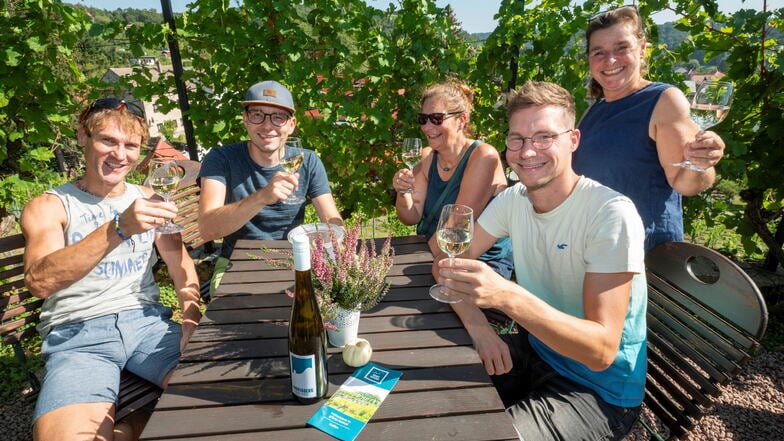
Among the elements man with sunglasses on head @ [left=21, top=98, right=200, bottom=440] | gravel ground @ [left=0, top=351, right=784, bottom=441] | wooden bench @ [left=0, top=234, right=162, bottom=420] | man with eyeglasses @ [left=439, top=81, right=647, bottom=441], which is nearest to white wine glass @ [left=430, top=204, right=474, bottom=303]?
man with eyeglasses @ [left=439, top=81, right=647, bottom=441]

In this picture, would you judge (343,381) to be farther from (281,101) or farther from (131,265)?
(281,101)

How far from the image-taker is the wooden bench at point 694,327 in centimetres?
163

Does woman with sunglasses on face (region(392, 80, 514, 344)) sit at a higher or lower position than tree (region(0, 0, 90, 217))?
lower

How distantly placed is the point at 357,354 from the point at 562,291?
0.90 m

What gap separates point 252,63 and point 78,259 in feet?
7.85

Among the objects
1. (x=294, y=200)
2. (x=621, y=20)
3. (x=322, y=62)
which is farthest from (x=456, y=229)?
(x=322, y=62)

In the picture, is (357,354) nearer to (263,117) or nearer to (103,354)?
(103,354)

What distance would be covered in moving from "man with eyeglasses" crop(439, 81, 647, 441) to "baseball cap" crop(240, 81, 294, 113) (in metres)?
1.53

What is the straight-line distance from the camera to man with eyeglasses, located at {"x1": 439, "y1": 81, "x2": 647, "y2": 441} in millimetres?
1442

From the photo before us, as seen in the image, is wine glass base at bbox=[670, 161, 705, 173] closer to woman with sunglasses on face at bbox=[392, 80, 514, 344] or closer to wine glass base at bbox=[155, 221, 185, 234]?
woman with sunglasses on face at bbox=[392, 80, 514, 344]

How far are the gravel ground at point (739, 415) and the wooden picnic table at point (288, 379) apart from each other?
1.91 metres

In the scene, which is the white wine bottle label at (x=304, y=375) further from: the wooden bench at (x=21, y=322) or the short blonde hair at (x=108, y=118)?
the short blonde hair at (x=108, y=118)

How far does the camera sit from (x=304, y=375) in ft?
4.24

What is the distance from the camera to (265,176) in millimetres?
2932
